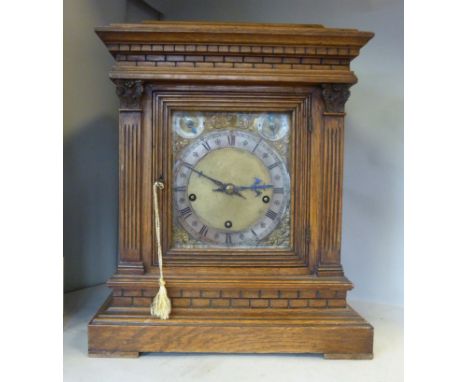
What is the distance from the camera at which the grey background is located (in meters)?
1.50

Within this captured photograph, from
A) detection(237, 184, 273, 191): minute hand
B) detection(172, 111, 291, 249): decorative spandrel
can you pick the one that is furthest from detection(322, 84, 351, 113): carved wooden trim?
detection(237, 184, 273, 191): minute hand

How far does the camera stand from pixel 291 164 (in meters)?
1.15

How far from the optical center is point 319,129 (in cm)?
112

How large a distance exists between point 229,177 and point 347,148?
0.64 metres

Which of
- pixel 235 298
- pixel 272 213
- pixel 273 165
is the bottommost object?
pixel 235 298

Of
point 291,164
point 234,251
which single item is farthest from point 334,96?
point 234,251

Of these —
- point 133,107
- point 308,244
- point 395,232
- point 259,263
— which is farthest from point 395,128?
point 133,107

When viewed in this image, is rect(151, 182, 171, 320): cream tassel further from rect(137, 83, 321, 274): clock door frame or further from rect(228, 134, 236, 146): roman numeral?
rect(228, 134, 236, 146): roman numeral

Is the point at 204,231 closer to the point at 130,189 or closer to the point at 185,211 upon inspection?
the point at 185,211

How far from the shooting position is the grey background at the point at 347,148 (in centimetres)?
150

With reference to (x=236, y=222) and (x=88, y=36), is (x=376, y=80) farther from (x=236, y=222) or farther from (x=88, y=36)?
(x=88, y=36)

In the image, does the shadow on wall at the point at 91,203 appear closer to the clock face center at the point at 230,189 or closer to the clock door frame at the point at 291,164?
the clock door frame at the point at 291,164

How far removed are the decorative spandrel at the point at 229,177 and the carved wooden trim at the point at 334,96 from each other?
114mm

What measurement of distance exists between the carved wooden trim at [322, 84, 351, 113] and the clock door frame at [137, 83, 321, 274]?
0.03 m
